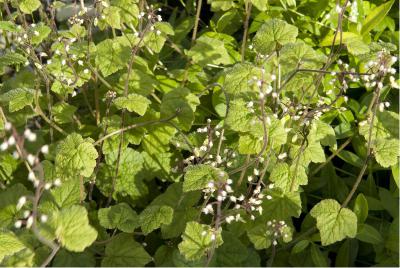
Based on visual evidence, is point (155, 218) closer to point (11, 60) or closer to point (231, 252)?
point (231, 252)

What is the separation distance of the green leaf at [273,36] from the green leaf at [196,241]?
0.69 metres

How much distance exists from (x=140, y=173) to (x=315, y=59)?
918 millimetres

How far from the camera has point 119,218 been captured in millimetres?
2010

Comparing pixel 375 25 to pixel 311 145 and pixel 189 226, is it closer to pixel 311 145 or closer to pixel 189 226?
pixel 311 145

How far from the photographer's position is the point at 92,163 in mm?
1896

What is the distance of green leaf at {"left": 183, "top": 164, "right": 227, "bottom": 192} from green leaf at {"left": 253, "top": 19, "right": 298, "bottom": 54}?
515mm

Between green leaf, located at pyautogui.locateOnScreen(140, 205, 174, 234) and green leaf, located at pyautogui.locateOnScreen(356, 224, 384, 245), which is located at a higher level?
green leaf, located at pyautogui.locateOnScreen(140, 205, 174, 234)

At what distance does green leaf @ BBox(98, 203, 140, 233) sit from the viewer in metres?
1.97

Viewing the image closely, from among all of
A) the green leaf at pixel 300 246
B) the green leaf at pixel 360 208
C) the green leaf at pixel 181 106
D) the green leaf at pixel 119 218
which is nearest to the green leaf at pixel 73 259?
the green leaf at pixel 119 218

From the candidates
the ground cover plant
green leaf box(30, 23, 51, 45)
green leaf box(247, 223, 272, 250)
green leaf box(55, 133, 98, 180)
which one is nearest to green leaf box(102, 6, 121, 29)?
the ground cover plant

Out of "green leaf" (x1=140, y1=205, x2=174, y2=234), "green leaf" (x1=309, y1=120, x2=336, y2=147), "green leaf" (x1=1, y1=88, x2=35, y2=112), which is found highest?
"green leaf" (x1=1, y1=88, x2=35, y2=112)

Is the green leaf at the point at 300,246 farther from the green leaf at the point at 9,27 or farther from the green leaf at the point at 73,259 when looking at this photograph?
the green leaf at the point at 9,27

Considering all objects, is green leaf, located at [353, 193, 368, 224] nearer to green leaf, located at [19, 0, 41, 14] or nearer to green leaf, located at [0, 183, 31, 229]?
green leaf, located at [0, 183, 31, 229]

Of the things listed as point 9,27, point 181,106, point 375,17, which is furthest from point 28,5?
point 375,17
